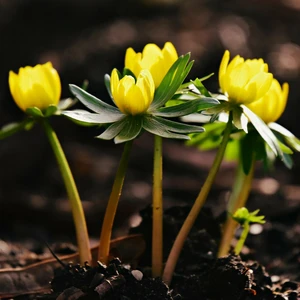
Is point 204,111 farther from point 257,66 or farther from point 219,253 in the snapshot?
point 219,253

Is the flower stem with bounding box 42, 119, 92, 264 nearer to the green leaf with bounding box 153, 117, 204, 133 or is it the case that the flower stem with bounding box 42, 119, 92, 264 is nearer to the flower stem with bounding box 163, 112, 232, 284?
the flower stem with bounding box 163, 112, 232, 284

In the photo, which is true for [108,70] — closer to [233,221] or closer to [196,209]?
[233,221]

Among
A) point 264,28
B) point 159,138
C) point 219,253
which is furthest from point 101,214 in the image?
point 264,28

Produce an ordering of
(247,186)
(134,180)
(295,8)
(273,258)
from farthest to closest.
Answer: (295,8)
(134,180)
(273,258)
(247,186)

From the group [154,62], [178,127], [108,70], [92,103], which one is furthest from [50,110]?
[108,70]

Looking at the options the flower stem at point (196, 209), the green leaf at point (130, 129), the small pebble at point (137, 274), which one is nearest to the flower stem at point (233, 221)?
the flower stem at point (196, 209)

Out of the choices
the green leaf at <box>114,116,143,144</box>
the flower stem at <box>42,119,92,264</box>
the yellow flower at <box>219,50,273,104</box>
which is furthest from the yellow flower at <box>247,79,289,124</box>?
the flower stem at <box>42,119,92,264</box>
